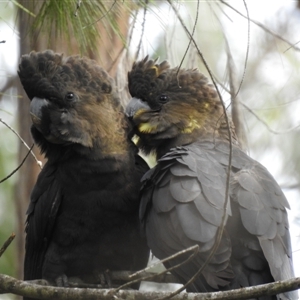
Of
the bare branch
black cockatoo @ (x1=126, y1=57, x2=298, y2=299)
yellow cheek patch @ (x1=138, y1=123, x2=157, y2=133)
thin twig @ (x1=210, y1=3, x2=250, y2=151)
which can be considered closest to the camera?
the bare branch

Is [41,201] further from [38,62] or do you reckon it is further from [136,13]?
[136,13]

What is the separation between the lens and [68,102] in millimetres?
3732

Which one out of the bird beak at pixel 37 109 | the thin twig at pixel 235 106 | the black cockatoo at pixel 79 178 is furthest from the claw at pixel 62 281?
the thin twig at pixel 235 106

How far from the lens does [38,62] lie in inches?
147

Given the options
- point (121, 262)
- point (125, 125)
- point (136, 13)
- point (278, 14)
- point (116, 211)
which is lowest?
point (121, 262)

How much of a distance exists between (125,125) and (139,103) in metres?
0.16

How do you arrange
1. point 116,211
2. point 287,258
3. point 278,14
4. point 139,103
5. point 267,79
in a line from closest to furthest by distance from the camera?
point 287,258 → point 116,211 → point 139,103 → point 278,14 → point 267,79

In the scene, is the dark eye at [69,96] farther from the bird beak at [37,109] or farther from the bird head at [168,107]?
the bird head at [168,107]

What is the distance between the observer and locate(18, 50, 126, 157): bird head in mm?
3674

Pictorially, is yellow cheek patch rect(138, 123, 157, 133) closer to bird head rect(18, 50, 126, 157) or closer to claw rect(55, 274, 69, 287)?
bird head rect(18, 50, 126, 157)

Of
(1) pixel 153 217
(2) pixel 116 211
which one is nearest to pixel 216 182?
(1) pixel 153 217

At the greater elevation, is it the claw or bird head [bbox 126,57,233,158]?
bird head [bbox 126,57,233,158]

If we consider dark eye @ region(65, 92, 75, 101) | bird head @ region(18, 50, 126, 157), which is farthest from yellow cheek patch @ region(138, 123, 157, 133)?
dark eye @ region(65, 92, 75, 101)

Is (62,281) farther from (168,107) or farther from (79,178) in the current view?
(168,107)
